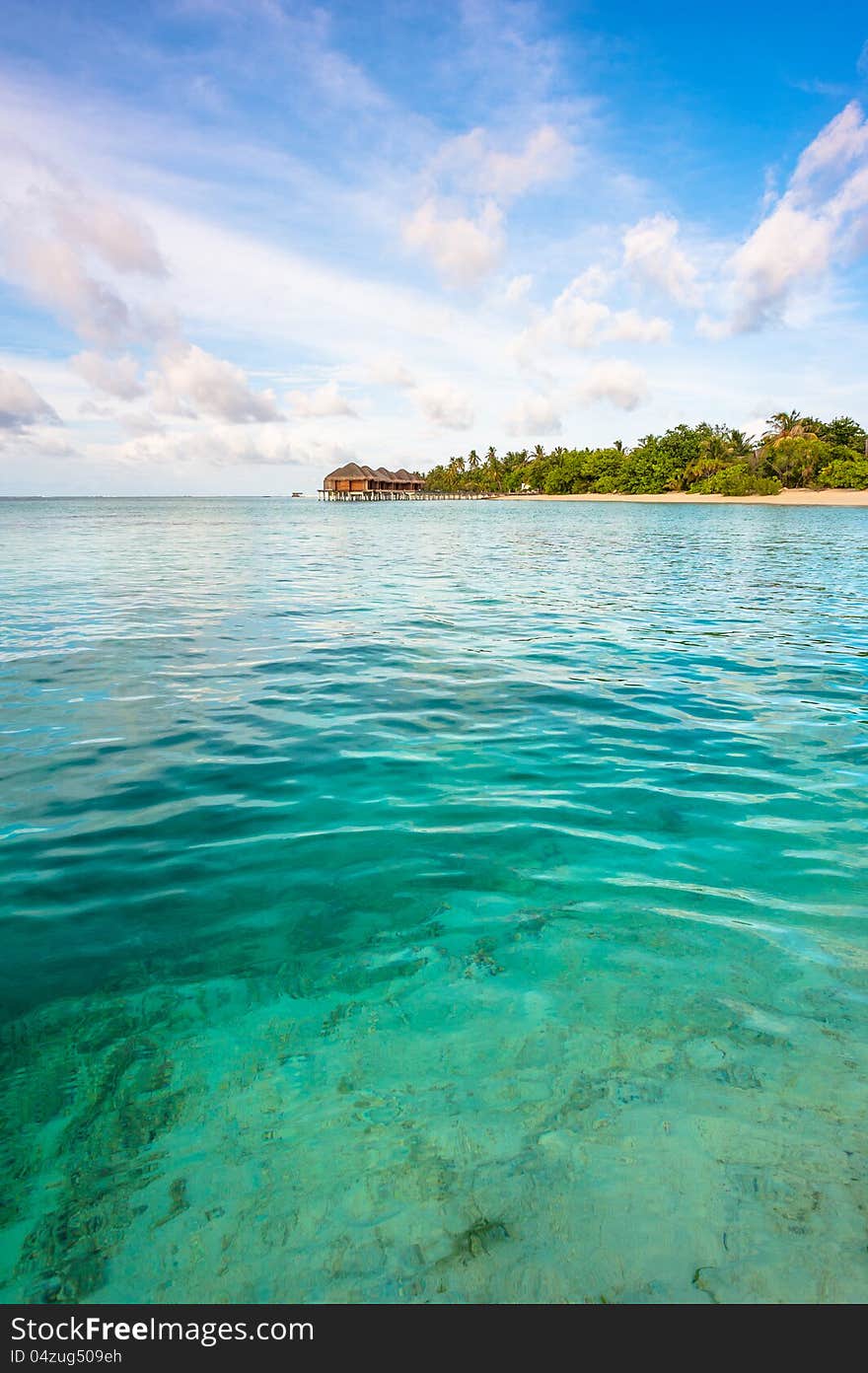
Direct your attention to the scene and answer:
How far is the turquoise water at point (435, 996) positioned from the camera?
225 cm

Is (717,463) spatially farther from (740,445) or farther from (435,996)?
(435,996)

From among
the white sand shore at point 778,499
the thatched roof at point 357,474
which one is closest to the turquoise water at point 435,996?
the white sand shore at point 778,499

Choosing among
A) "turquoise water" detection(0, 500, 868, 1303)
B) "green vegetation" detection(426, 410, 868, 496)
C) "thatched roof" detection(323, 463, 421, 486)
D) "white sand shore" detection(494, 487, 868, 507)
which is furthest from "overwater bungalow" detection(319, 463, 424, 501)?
"turquoise water" detection(0, 500, 868, 1303)

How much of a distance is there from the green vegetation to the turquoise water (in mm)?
98829

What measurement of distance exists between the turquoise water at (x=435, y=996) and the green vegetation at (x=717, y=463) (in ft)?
324

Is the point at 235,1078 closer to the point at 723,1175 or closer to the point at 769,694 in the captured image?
the point at 723,1175

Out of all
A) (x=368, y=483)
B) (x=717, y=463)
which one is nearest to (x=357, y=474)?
(x=368, y=483)

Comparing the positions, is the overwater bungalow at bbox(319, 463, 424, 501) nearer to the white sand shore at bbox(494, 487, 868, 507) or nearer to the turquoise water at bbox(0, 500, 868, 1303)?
the white sand shore at bbox(494, 487, 868, 507)

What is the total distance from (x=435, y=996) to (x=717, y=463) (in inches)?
4480

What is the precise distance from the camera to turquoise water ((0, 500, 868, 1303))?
7.37ft
